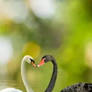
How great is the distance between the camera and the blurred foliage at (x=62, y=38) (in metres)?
2.58

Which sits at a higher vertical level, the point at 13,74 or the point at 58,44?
the point at 58,44

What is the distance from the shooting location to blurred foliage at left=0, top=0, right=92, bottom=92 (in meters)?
2.58

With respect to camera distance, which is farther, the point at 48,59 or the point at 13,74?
the point at 13,74

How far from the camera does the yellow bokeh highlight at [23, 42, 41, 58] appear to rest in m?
2.56

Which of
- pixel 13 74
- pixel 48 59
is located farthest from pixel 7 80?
pixel 48 59

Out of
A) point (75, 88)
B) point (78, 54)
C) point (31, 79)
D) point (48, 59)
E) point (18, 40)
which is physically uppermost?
point (18, 40)

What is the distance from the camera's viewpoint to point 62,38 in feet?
8.57

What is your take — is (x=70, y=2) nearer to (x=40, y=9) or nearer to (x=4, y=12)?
(x=40, y=9)

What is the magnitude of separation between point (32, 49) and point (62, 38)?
35 centimetres

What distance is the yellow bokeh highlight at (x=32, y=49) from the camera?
2559mm

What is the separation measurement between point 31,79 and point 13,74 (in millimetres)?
209

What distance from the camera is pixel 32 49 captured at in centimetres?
258

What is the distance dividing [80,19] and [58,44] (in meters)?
0.37

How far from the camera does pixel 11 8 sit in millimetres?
2594
